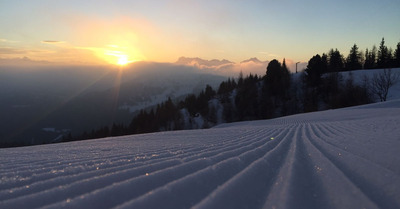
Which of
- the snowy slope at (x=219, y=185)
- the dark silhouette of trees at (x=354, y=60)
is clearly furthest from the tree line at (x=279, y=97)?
the snowy slope at (x=219, y=185)

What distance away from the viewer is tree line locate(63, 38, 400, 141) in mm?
42406

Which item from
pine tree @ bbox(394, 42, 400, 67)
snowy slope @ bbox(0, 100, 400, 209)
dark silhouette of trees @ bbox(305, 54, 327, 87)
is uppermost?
pine tree @ bbox(394, 42, 400, 67)

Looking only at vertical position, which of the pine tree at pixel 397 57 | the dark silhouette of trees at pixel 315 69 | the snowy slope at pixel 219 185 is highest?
the pine tree at pixel 397 57

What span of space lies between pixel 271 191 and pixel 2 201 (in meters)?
1.63

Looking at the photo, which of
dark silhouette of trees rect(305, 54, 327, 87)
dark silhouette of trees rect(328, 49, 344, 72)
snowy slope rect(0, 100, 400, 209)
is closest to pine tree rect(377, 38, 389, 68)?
dark silhouette of trees rect(328, 49, 344, 72)

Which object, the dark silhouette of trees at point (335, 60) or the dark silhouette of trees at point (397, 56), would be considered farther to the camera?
the dark silhouette of trees at point (335, 60)

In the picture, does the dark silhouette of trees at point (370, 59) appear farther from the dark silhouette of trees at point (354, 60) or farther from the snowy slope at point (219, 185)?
the snowy slope at point (219, 185)

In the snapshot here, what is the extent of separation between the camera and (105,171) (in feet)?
6.77

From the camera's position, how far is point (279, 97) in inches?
1960

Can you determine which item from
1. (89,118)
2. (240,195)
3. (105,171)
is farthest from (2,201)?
(89,118)

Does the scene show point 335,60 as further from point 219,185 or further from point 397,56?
point 219,185

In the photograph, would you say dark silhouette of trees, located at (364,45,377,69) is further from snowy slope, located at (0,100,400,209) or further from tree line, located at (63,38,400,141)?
snowy slope, located at (0,100,400,209)

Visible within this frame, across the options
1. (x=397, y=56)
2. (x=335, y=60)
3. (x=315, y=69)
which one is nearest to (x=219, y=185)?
(x=315, y=69)

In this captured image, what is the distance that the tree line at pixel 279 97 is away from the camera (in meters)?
42.4
